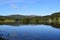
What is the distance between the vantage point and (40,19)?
160 m

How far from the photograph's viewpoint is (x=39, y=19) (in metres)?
160

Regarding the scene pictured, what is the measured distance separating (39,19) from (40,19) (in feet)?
3.85
